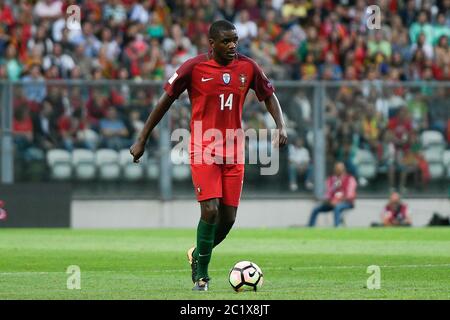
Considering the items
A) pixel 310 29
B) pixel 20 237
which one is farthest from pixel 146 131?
pixel 310 29

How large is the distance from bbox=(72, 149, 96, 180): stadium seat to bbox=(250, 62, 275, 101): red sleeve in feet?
44.6

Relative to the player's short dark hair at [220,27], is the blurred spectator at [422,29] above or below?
above

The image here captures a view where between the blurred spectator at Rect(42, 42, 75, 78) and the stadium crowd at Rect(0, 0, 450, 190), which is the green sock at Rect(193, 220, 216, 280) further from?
the blurred spectator at Rect(42, 42, 75, 78)

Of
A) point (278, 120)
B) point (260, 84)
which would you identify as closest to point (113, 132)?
point (260, 84)

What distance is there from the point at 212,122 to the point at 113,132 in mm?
13915

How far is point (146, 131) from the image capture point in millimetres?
11078

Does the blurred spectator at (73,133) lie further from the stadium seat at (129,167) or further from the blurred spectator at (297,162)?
the blurred spectator at (297,162)

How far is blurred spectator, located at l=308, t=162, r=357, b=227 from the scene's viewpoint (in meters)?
25.2

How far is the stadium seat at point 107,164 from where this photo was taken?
81.1 ft

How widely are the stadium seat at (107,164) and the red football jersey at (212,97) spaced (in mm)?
13700

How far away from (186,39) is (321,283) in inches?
604

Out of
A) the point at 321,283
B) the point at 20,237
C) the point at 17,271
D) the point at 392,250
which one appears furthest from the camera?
the point at 20,237

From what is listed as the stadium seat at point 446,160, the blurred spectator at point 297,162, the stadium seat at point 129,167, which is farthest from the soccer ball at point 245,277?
the stadium seat at point 446,160
